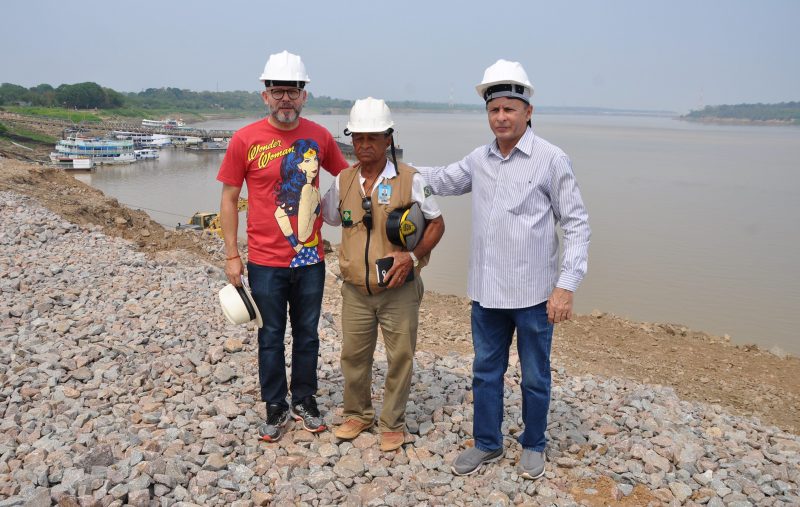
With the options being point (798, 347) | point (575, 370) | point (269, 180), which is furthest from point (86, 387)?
point (798, 347)

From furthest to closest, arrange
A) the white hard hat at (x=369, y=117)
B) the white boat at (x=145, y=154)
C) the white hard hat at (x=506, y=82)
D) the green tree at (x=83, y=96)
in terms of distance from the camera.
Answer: the green tree at (x=83, y=96) < the white boat at (x=145, y=154) < the white hard hat at (x=369, y=117) < the white hard hat at (x=506, y=82)

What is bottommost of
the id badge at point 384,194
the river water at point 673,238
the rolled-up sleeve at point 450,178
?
the river water at point 673,238

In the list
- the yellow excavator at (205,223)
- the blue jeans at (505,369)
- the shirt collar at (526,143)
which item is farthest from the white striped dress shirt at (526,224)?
the yellow excavator at (205,223)

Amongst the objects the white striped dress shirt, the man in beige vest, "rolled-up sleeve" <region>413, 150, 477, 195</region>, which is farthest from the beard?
the white striped dress shirt

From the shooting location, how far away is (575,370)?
6750mm

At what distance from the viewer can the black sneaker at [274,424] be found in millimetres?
3801

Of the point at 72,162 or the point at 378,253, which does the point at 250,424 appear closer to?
the point at 378,253

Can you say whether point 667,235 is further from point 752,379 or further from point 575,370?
point 575,370

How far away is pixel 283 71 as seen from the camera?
340 cm

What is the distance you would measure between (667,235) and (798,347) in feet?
30.9

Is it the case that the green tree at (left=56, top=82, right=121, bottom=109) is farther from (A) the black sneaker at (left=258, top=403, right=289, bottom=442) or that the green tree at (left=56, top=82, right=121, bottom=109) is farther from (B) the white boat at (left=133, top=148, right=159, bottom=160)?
(A) the black sneaker at (left=258, top=403, right=289, bottom=442)

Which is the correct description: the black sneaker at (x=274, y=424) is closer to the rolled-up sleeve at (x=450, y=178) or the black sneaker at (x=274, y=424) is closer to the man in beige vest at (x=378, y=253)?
the man in beige vest at (x=378, y=253)

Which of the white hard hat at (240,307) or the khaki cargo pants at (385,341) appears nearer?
the khaki cargo pants at (385,341)

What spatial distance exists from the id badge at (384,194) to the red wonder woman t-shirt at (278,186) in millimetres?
429
